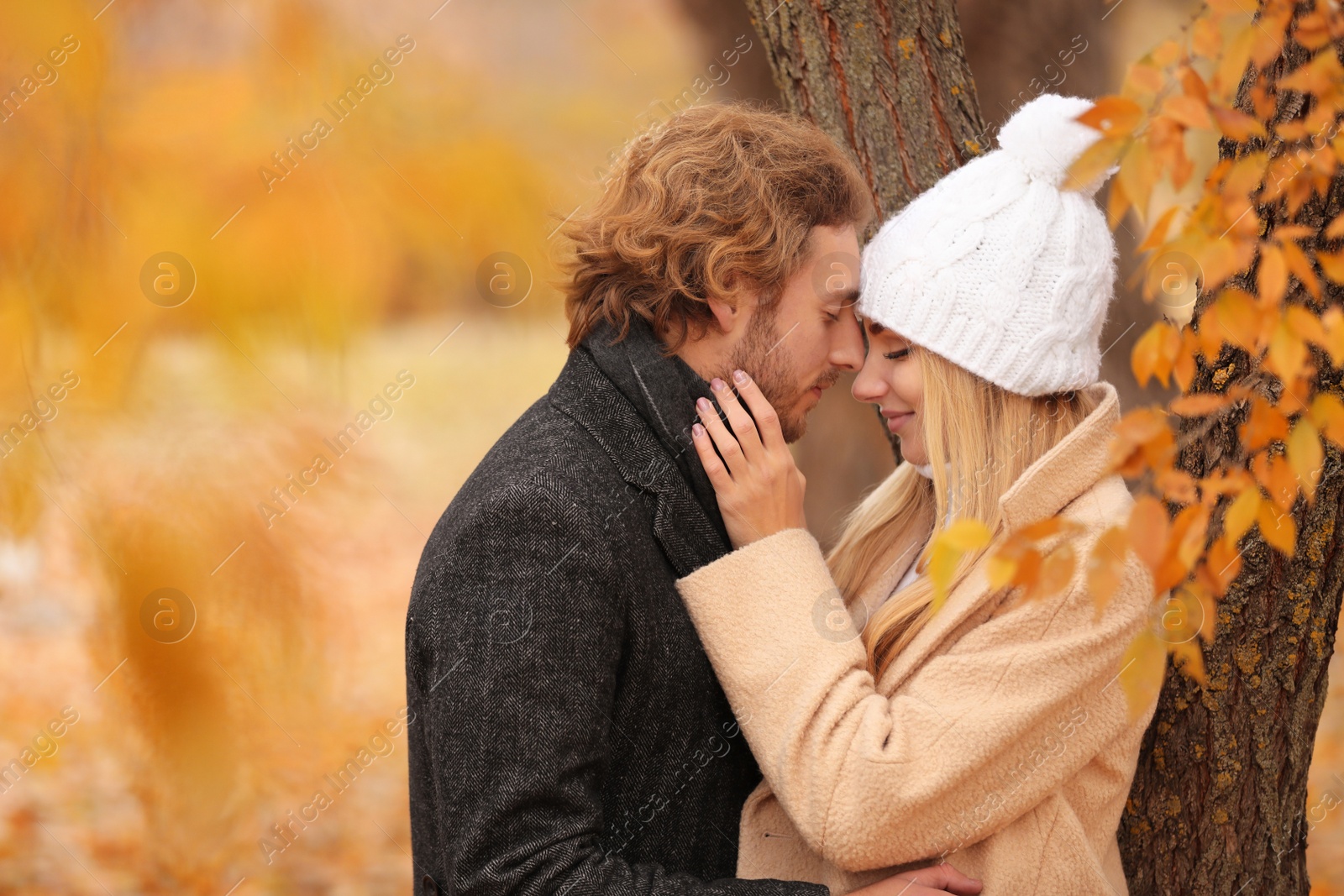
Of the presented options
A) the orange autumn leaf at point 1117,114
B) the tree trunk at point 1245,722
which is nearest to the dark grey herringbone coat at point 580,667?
the tree trunk at point 1245,722

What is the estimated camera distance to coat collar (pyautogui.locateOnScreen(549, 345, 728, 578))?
188cm

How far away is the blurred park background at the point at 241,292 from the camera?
12.2ft

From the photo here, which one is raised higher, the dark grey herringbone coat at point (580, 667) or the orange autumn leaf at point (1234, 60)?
the orange autumn leaf at point (1234, 60)

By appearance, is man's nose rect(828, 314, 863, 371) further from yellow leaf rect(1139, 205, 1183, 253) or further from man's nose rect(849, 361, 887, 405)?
yellow leaf rect(1139, 205, 1183, 253)

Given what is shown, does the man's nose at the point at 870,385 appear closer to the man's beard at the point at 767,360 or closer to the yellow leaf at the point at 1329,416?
the man's beard at the point at 767,360

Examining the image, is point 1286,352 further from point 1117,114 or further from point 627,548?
point 627,548

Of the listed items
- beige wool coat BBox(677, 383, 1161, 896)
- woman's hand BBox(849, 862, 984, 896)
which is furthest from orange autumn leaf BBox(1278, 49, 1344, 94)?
woman's hand BBox(849, 862, 984, 896)

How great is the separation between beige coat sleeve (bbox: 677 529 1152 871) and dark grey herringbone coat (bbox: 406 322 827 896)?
0.15 m

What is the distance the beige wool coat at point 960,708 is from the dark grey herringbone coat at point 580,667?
112mm

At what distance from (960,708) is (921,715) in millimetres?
62

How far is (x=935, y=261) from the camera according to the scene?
1.95 meters

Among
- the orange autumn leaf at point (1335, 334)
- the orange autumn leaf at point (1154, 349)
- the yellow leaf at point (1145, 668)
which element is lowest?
the yellow leaf at point (1145, 668)

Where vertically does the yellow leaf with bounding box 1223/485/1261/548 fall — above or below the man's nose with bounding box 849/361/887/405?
above

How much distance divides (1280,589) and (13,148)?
3.87m
